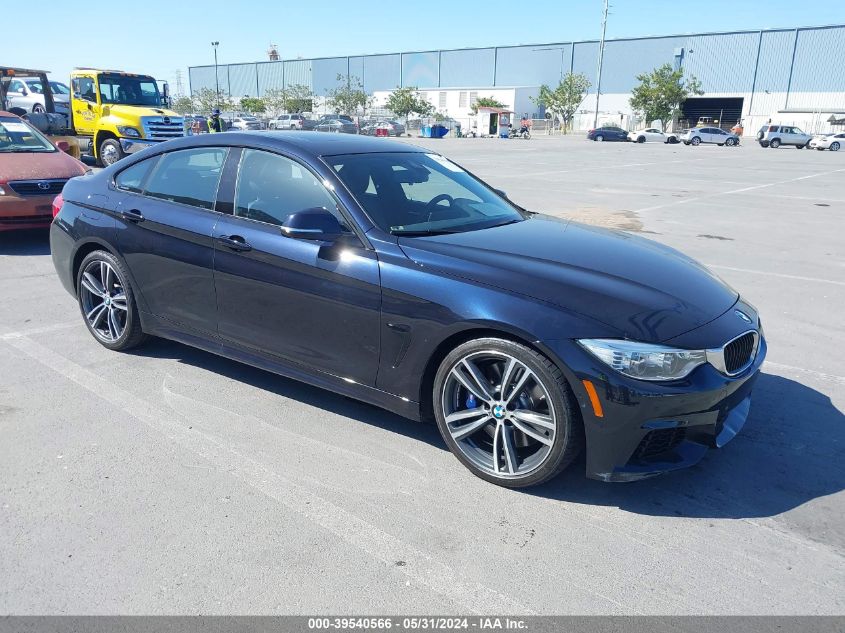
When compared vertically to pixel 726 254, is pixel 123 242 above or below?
above

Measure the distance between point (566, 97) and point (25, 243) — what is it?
7858 cm

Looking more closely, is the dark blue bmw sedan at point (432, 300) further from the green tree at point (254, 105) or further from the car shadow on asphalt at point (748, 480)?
the green tree at point (254, 105)

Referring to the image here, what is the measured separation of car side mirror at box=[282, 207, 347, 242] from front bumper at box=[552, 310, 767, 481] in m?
1.38

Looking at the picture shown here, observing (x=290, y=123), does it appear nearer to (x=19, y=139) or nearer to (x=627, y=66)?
(x=627, y=66)

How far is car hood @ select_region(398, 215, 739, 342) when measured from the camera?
10.5ft

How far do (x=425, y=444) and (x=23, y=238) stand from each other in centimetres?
825

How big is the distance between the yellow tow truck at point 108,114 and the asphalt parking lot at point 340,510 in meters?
14.8

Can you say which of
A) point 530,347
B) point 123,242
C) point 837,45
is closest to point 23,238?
point 123,242

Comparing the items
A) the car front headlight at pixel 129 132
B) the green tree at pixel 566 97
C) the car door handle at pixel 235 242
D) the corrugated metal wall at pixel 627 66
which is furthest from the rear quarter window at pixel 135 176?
the green tree at pixel 566 97

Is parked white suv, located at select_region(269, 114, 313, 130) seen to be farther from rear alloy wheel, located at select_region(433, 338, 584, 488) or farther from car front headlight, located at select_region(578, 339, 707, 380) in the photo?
car front headlight, located at select_region(578, 339, 707, 380)

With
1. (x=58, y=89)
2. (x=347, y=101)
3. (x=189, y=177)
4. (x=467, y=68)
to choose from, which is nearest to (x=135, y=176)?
(x=189, y=177)

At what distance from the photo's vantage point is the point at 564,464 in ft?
10.6

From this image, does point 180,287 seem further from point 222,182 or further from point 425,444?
point 425,444

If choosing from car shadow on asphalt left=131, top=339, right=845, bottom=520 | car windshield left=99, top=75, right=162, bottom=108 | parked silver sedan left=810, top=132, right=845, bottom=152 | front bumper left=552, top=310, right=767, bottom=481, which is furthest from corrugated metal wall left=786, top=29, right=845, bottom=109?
front bumper left=552, top=310, right=767, bottom=481
